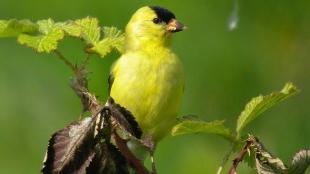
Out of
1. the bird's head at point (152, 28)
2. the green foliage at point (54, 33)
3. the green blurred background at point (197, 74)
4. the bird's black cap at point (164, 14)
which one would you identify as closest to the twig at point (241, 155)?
the green foliage at point (54, 33)

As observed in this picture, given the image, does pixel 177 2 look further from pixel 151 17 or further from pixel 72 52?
pixel 151 17

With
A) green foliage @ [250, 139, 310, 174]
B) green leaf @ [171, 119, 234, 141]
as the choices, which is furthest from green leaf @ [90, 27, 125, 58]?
green foliage @ [250, 139, 310, 174]

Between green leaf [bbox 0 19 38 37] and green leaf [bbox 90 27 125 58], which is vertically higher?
green leaf [bbox 0 19 38 37]

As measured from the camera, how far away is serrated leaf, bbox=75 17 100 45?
5.42 ft

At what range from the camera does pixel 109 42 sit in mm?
1699

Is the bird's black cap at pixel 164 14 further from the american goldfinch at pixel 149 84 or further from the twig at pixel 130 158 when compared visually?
the twig at pixel 130 158

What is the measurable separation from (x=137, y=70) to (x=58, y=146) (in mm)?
1531

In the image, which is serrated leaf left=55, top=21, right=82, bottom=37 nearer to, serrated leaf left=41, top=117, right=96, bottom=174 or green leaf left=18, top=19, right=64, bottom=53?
green leaf left=18, top=19, right=64, bottom=53

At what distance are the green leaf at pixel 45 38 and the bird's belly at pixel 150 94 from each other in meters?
1.13

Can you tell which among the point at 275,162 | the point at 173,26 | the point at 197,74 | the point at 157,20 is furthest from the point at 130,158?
the point at 197,74

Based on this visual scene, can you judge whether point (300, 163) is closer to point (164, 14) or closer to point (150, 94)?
point (150, 94)

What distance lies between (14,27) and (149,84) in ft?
4.40

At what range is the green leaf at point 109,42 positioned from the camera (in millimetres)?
1637

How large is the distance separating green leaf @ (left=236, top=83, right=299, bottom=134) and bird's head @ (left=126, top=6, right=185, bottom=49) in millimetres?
1633
